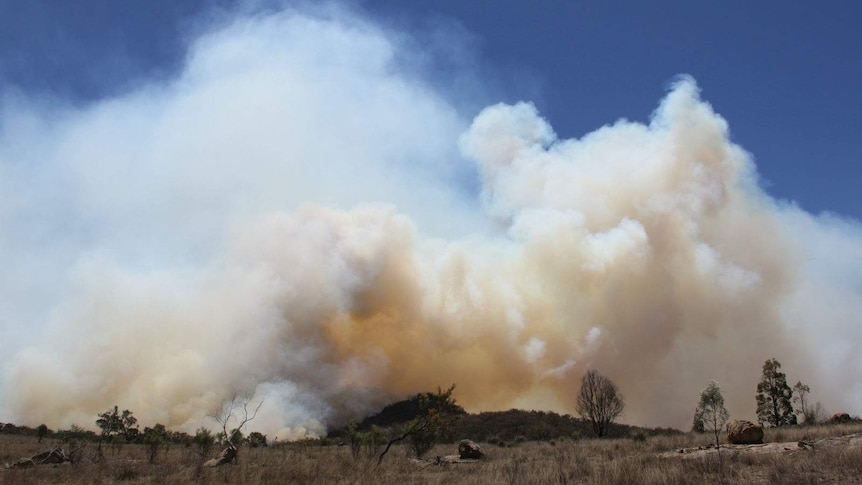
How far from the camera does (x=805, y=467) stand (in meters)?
17.1

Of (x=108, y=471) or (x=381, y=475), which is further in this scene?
(x=108, y=471)

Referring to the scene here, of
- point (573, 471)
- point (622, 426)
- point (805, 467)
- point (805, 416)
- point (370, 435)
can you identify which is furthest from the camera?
point (622, 426)

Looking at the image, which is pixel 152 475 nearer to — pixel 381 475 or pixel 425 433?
pixel 381 475

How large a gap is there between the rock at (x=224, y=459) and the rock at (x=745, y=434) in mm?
29564

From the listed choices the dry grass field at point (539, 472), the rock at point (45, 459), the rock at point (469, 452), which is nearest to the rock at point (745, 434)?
the dry grass field at point (539, 472)

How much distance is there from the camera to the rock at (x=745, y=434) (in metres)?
30.3

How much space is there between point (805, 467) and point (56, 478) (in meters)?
28.7

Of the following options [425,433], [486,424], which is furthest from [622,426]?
[425,433]

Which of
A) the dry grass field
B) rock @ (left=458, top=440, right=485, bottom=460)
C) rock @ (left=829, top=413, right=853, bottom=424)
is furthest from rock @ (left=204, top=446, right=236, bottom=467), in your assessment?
rock @ (left=829, top=413, right=853, bottom=424)

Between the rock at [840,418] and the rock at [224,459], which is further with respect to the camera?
the rock at [840,418]

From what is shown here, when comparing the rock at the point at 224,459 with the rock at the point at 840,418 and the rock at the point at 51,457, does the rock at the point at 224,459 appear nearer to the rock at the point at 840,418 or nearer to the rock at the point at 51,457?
the rock at the point at 51,457

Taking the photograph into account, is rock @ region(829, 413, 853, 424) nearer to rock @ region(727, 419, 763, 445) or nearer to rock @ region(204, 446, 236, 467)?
rock @ region(727, 419, 763, 445)

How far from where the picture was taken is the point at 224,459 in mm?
28578

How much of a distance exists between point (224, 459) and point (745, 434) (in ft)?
99.5
